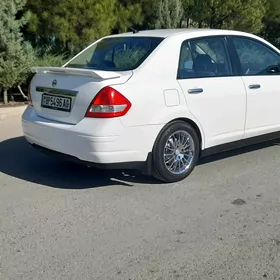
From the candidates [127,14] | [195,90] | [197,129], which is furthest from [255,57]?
[127,14]

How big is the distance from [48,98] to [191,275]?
2463 mm

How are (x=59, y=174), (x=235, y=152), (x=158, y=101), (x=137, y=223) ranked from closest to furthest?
(x=137, y=223) → (x=158, y=101) → (x=59, y=174) → (x=235, y=152)

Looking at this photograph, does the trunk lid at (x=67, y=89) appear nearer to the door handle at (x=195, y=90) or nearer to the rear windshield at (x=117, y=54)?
the rear windshield at (x=117, y=54)

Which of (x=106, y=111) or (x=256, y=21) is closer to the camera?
(x=106, y=111)

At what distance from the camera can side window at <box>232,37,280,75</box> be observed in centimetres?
494

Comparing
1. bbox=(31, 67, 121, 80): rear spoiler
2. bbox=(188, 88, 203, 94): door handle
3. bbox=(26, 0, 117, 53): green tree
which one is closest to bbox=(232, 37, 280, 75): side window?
bbox=(188, 88, 203, 94): door handle

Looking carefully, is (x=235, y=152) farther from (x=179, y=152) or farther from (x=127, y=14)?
(x=127, y=14)

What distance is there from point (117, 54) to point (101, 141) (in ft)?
4.12

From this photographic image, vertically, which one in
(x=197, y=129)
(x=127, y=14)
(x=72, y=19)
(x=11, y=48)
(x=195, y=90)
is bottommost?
(x=197, y=129)

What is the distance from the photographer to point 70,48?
9688mm

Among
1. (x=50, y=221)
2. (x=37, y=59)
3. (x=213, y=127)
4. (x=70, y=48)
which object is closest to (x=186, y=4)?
(x=70, y=48)

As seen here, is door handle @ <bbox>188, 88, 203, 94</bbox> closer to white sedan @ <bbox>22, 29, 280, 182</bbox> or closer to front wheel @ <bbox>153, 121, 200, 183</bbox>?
white sedan @ <bbox>22, 29, 280, 182</bbox>

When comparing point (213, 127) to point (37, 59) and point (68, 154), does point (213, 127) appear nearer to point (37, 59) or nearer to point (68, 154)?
point (68, 154)

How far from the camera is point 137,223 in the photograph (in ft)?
11.7
